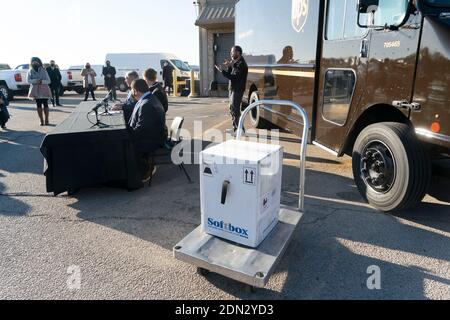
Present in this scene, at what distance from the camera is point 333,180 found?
4.79 meters

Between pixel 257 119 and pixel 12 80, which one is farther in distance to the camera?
→ pixel 12 80

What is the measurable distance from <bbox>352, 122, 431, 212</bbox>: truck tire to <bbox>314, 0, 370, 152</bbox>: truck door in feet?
1.72

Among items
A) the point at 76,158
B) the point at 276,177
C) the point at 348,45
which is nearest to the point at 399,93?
the point at 348,45

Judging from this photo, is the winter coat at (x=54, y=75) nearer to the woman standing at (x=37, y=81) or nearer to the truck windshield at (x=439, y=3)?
the woman standing at (x=37, y=81)

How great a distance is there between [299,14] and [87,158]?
150 inches

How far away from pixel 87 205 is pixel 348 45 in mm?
3728

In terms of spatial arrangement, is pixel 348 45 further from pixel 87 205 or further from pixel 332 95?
pixel 87 205

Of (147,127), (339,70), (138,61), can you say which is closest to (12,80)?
(138,61)

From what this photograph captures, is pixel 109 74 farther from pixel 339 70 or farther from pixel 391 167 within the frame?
pixel 391 167

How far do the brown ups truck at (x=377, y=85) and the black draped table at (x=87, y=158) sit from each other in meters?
2.70

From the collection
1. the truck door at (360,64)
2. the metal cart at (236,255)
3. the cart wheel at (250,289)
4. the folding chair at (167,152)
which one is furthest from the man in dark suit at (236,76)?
the cart wheel at (250,289)

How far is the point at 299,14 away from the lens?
529 centimetres

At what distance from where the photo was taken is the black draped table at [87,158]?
157 inches

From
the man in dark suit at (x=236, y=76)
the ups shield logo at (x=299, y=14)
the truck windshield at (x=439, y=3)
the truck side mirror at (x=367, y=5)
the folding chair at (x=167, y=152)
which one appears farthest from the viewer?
the man in dark suit at (x=236, y=76)
